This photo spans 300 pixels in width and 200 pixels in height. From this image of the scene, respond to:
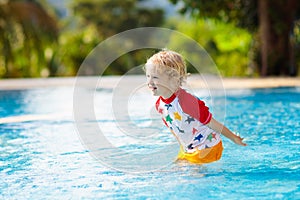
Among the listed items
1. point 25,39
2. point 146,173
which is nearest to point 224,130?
point 146,173

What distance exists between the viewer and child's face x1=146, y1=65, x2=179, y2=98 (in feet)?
13.1

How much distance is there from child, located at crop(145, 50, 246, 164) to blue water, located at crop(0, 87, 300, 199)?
21cm

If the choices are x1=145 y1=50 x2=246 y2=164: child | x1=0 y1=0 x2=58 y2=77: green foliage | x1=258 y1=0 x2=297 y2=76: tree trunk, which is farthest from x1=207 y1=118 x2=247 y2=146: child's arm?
x1=0 y1=0 x2=58 y2=77: green foliage

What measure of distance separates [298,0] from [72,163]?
1612cm

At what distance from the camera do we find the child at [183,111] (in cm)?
400

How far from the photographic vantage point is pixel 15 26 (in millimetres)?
22625

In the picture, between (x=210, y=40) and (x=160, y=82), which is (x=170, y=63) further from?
(x=210, y=40)

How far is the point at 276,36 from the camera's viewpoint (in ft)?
65.1

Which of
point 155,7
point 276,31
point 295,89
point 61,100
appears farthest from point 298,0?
point 155,7

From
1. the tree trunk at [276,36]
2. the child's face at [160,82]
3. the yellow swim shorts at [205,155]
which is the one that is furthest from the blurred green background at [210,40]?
the child's face at [160,82]

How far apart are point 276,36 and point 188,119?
16.5m

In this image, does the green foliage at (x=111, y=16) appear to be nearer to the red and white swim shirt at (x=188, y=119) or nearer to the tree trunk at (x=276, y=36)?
the tree trunk at (x=276, y=36)

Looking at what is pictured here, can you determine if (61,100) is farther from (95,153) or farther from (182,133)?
(182,133)

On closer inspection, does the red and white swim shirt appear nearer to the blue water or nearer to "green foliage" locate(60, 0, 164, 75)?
the blue water
